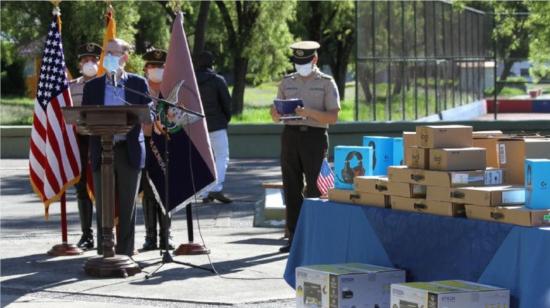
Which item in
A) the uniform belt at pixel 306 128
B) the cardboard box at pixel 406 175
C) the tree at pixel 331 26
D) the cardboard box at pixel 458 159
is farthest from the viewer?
the tree at pixel 331 26

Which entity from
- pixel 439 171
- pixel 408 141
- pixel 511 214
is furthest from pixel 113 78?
pixel 511 214

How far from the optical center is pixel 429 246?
718cm

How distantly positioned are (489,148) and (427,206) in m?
0.67

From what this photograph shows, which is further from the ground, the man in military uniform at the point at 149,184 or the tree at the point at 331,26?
the tree at the point at 331,26

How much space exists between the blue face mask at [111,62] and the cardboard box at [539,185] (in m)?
4.58

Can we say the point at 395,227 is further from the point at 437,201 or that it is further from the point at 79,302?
the point at 79,302

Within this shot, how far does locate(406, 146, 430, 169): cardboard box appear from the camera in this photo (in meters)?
7.31

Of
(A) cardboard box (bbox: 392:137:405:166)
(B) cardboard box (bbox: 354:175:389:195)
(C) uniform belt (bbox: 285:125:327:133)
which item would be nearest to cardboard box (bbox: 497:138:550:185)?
(B) cardboard box (bbox: 354:175:389:195)

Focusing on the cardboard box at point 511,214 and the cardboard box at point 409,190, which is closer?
the cardboard box at point 511,214

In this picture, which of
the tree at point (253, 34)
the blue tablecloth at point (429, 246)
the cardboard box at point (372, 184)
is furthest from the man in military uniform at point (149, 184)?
the tree at point (253, 34)

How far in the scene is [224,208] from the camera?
1559 centimetres

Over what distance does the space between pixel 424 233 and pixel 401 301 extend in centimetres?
63

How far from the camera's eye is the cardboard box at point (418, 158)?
288 inches

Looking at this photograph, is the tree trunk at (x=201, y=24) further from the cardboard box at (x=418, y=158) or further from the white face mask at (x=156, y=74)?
the cardboard box at (x=418, y=158)
